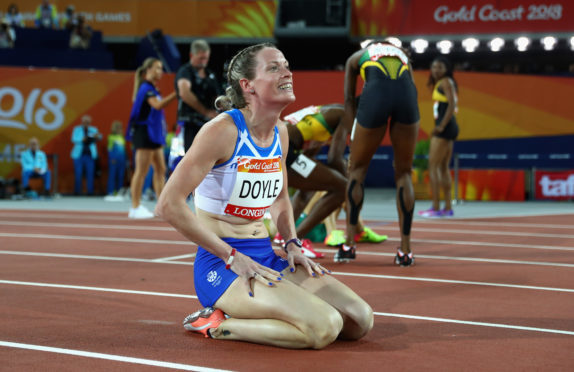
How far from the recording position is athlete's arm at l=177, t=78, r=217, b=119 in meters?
8.41

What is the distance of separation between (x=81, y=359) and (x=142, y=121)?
732cm

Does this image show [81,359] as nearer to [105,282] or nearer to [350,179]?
[105,282]

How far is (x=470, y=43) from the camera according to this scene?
21.1 metres

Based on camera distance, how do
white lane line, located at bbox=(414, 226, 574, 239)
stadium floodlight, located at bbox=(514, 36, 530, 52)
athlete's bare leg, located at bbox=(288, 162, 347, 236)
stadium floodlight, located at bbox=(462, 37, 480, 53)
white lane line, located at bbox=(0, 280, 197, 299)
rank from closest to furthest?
white lane line, located at bbox=(0, 280, 197, 299) < athlete's bare leg, located at bbox=(288, 162, 347, 236) < white lane line, located at bbox=(414, 226, 574, 239) < stadium floodlight, located at bbox=(514, 36, 530, 52) < stadium floodlight, located at bbox=(462, 37, 480, 53)

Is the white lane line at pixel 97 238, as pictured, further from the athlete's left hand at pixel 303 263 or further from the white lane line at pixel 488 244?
the athlete's left hand at pixel 303 263

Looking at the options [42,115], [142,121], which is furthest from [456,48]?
[142,121]

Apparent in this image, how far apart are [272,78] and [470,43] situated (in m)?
18.8

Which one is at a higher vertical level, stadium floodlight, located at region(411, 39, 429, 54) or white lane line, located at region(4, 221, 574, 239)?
stadium floodlight, located at region(411, 39, 429, 54)

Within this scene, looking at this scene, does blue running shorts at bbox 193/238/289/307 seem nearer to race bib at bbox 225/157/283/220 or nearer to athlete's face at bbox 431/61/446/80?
race bib at bbox 225/157/283/220

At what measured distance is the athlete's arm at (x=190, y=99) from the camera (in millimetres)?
8406

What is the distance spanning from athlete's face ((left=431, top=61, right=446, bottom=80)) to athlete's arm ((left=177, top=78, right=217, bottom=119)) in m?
3.97

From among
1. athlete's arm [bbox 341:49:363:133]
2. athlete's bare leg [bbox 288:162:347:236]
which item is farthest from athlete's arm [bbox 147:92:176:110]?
athlete's arm [bbox 341:49:363:133]

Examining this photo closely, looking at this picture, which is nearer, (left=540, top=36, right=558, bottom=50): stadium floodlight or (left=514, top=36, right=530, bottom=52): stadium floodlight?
(left=540, top=36, right=558, bottom=50): stadium floodlight

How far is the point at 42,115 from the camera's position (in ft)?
53.6
